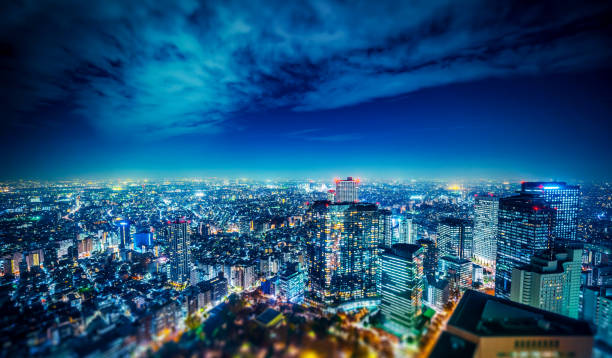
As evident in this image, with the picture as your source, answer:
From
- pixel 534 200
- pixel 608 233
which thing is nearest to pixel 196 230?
pixel 534 200

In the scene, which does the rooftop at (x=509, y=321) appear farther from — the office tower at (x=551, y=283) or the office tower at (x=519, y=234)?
the office tower at (x=519, y=234)

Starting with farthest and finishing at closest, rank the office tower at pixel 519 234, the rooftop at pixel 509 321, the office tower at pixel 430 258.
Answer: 1. the office tower at pixel 430 258
2. the office tower at pixel 519 234
3. the rooftop at pixel 509 321

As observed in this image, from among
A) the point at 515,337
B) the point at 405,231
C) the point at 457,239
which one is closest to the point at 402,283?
the point at 515,337

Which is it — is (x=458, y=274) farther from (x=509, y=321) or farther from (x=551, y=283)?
(x=509, y=321)

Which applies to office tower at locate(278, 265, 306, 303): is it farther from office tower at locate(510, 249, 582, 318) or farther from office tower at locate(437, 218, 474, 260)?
office tower at locate(437, 218, 474, 260)

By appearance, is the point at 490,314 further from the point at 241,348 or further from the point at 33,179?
the point at 33,179

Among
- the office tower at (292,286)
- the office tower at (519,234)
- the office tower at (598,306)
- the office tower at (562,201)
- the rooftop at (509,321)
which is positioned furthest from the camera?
the office tower at (562,201)

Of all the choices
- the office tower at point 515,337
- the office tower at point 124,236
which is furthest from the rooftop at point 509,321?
the office tower at point 124,236
